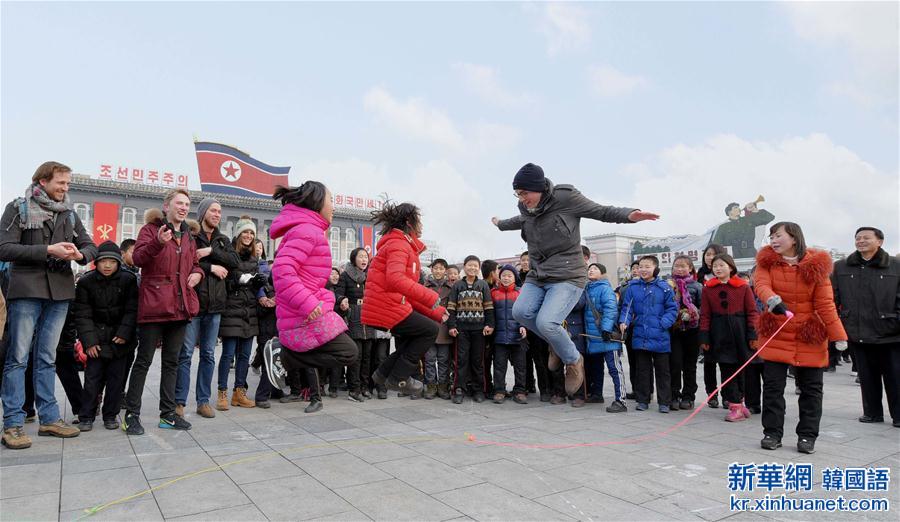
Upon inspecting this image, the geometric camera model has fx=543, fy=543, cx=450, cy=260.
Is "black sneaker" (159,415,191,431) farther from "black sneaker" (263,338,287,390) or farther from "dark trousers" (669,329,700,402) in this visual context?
"dark trousers" (669,329,700,402)

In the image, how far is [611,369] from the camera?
7070 millimetres

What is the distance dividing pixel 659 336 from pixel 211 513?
5.56 meters

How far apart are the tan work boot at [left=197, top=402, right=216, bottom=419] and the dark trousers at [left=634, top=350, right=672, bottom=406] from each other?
5.08 m

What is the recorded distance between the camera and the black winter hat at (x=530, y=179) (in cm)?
542

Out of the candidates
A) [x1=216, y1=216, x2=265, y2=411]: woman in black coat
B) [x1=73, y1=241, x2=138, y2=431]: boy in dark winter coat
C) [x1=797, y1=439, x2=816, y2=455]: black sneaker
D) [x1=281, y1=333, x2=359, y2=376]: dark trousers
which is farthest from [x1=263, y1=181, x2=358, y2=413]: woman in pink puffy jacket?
[x1=797, y1=439, x2=816, y2=455]: black sneaker

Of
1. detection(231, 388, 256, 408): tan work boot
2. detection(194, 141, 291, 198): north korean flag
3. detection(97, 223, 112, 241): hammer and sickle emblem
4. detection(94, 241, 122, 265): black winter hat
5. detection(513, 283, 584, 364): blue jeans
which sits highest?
detection(194, 141, 291, 198): north korean flag

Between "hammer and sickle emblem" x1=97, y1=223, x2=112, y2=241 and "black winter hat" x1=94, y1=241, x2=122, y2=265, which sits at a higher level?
"hammer and sickle emblem" x1=97, y1=223, x2=112, y2=241

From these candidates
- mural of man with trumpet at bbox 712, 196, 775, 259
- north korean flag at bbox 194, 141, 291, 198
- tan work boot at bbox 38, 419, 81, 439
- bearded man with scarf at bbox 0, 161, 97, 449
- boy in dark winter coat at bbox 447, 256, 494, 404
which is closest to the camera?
bearded man with scarf at bbox 0, 161, 97, 449

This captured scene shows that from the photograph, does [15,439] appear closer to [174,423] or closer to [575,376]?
[174,423]

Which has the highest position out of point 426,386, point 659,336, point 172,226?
point 172,226

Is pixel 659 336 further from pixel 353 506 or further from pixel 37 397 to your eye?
pixel 37 397

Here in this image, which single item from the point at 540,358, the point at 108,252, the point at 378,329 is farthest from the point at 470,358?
the point at 108,252

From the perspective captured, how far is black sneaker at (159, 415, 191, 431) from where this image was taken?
17.0 feet

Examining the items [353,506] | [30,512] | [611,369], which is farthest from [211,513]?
[611,369]
